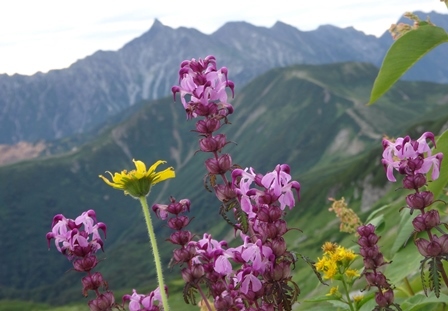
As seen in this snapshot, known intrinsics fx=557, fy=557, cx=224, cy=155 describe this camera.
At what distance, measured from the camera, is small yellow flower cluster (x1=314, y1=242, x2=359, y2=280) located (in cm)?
476

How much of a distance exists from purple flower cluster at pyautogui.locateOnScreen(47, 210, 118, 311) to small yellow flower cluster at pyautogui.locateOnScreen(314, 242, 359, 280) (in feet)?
6.88

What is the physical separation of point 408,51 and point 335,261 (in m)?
1.94

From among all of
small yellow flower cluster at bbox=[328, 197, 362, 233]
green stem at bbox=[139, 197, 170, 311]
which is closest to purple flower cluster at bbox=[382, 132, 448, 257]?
green stem at bbox=[139, 197, 170, 311]

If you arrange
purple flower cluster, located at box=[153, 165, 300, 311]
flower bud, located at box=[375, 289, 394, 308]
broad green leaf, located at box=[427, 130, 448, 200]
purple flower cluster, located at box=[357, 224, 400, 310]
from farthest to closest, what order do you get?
broad green leaf, located at box=[427, 130, 448, 200], purple flower cluster, located at box=[357, 224, 400, 310], flower bud, located at box=[375, 289, 394, 308], purple flower cluster, located at box=[153, 165, 300, 311]

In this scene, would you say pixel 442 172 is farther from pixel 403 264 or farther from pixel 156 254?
pixel 156 254

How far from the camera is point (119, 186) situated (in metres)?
3.23

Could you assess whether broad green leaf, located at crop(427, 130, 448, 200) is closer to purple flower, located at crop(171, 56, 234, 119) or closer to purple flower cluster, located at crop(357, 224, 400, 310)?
purple flower cluster, located at crop(357, 224, 400, 310)

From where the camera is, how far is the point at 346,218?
6066 millimetres

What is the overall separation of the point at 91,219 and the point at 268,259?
1.17 m

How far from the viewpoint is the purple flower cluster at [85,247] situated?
3307 millimetres

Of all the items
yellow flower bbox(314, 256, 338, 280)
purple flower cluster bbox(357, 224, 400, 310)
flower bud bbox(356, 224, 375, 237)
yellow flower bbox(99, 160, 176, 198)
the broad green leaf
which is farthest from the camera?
yellow flower bbox(314, 256, 338, 280)

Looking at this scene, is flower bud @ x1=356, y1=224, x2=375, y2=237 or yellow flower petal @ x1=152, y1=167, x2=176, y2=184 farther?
flower bud @ x1=356, y1=224, x2=375, y2=237

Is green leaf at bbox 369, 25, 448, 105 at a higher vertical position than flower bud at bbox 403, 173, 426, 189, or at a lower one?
higher

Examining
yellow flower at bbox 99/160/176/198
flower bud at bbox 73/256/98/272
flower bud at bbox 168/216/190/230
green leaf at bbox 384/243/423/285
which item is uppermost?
yellow flower at bbox 99/160/176/198
